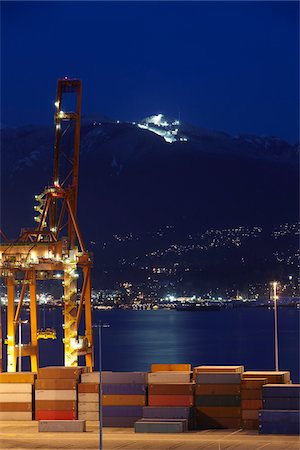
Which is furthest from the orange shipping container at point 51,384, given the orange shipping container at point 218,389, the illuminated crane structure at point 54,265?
the illuminated crane structure at point 54,265

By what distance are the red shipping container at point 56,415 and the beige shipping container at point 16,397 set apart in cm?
58

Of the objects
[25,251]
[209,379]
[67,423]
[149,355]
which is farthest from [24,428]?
[149,355]

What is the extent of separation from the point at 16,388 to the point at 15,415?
1.03m

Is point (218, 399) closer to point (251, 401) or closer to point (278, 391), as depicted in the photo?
point (251, 401)

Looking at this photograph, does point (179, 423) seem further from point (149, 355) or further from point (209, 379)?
point (149, 355)

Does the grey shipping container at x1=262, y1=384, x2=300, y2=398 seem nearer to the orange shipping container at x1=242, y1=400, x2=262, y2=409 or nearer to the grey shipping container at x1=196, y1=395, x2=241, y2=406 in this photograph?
the orange shipping container at x1=242, y1=400, x2=262, y2=409

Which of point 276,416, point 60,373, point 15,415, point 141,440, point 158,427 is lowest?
point 141,440

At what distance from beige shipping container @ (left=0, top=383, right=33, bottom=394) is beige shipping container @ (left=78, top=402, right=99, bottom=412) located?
172 centimetres

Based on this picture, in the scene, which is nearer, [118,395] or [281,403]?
[281,403]

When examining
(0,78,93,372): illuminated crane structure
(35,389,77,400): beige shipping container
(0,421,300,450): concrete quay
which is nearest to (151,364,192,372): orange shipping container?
(35,389,77,400): beige shipping container

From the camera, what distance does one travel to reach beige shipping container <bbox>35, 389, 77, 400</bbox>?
3619 cm

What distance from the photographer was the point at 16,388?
36.7 meters

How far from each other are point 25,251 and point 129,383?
66.2 feet

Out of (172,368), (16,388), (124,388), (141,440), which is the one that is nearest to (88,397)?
(124,388)
